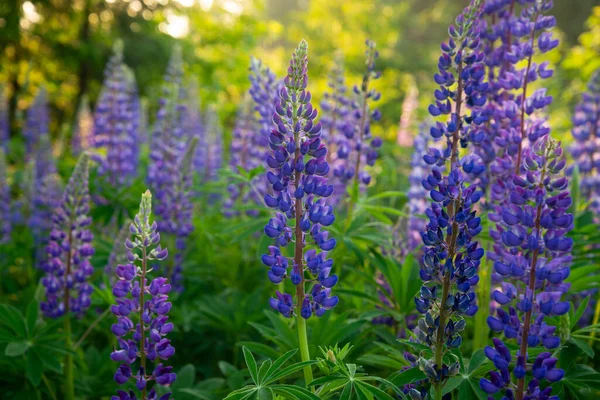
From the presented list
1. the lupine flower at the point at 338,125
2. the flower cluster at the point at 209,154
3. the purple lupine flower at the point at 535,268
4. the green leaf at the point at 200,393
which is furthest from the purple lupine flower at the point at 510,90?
the flower cluster at the point at 209,154

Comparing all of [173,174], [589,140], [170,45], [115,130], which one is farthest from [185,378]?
[170,45]

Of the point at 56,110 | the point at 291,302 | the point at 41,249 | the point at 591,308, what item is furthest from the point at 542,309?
the point at 56,110

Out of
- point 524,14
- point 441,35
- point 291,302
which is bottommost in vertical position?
point 291,302

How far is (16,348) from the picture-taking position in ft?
8.30

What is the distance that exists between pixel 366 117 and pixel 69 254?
1.91 meters

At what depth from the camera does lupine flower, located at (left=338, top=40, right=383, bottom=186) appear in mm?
3221

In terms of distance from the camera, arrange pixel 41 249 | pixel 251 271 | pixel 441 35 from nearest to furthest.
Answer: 1. pixel 251 271
2. pixel 41 249
3. pixel 441 35

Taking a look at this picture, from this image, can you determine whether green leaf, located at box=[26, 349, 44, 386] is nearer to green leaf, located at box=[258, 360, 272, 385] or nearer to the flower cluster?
green leaf, located at box=[258, 360, 272, 385]

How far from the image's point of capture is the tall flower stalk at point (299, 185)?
1960 mm

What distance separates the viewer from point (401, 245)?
332cm

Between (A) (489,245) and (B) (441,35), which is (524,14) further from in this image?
(B) (441,35)

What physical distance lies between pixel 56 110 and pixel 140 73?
4657 mm

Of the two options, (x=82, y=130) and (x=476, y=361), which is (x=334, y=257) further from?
(x=82, y=130)

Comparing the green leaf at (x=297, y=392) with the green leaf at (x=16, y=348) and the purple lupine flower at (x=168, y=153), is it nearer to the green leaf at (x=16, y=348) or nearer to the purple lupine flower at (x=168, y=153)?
the green leaf at (x=16, y=348)
